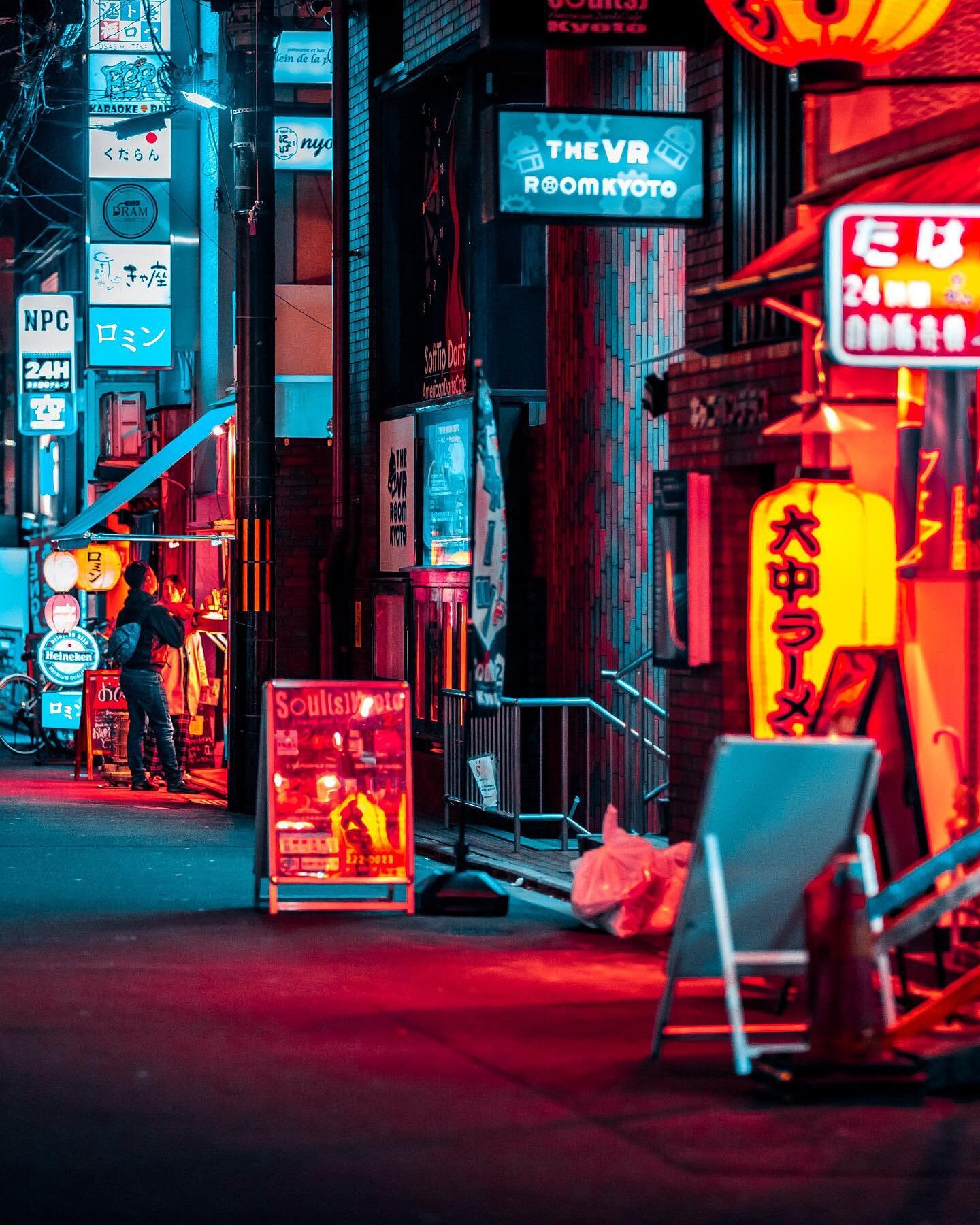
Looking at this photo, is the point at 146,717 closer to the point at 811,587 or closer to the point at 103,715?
the point at 103,715

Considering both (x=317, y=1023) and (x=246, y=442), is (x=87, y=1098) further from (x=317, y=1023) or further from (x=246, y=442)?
(x=246, y=442)

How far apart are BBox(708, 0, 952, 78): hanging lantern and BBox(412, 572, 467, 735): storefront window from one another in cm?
837

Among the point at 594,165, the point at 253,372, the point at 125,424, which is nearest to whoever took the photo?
the point at 594,165

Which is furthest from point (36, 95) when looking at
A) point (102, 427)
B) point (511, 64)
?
point (511, 64)

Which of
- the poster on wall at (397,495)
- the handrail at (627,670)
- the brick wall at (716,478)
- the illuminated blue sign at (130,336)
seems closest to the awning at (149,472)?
the illuminated blue sign at (130,336)

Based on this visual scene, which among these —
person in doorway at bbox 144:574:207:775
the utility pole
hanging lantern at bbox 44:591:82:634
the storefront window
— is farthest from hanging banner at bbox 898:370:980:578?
hanging lantern at bbox 44:591:82:634

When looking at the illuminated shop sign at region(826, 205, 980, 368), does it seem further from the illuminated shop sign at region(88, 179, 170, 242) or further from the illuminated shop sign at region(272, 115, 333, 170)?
A: the illuminated shop sign at region(88, 179, 170, 242)

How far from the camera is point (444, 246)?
1934 centimetres

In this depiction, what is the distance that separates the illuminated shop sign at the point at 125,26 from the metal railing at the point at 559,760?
1168cm

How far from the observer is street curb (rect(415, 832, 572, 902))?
13.9 meters

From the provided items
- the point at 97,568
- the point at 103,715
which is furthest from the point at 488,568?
the point at 97,568

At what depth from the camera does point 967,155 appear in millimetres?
10523

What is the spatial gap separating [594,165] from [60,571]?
15.0 metres

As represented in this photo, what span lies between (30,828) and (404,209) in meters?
6.88
